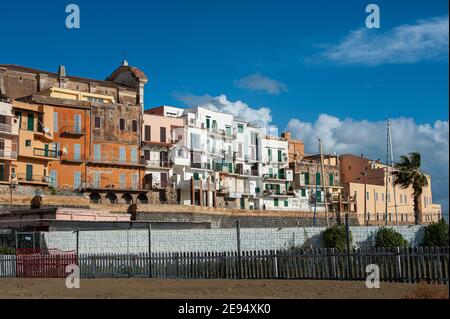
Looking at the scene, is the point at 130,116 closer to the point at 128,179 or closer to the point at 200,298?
the point at 128,179

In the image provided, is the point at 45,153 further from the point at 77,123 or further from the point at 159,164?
the point at 159,164

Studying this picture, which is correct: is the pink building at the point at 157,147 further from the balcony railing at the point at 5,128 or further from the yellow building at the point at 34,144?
the balcony railing at the point at 5,128

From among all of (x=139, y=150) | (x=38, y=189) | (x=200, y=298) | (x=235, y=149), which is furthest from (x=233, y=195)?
(x=200, y=298)

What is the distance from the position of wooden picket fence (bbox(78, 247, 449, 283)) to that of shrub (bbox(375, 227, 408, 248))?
15528mm

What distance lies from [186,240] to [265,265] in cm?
1418

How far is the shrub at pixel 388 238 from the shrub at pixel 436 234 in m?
2.09

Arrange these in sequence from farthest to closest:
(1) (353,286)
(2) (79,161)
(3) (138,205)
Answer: (2) (79,161) < (3) (138,205) < (1) (353,286)

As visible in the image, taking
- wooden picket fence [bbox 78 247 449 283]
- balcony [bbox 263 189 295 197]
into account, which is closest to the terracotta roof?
balcony [bbox 263 189 295 197]

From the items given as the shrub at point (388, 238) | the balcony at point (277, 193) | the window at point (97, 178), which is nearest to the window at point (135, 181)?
the window at point (97, 178)

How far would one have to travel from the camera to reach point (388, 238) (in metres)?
36.9

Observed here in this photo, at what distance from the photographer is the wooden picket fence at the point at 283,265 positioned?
65.0ft

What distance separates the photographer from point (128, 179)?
71188 mm
